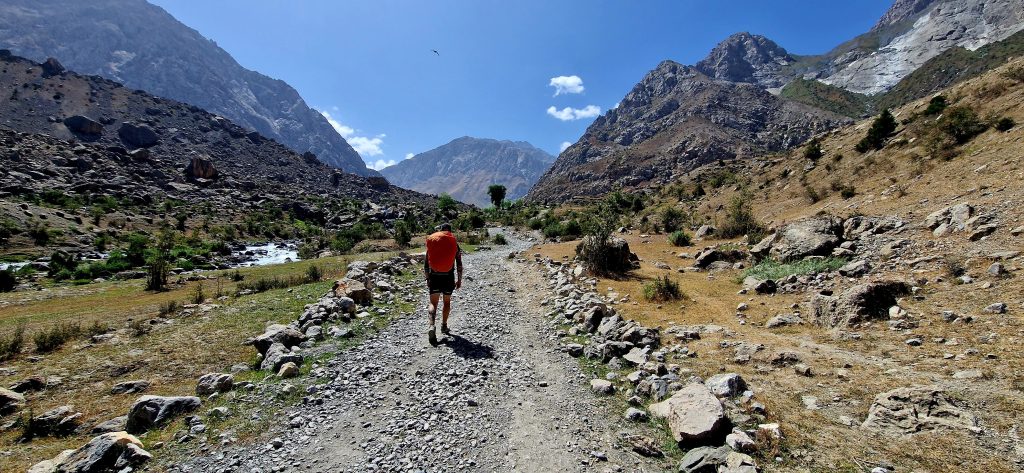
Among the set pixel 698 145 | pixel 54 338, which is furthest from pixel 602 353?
pixel 698 145

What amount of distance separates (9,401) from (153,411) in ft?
10.4

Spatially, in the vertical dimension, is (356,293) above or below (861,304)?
below

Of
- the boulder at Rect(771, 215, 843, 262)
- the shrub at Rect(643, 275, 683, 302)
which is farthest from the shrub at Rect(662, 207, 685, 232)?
the shrub at Rect(643, 275, 683, 302)

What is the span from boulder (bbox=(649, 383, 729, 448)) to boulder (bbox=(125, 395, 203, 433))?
809cm

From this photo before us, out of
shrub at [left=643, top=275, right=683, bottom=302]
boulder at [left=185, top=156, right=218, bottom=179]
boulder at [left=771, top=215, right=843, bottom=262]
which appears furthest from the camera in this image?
boulder at [left=185, top=156, right=218, bottom=179]

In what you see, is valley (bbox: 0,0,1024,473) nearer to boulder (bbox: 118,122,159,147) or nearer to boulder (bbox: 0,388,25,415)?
boulder (bbox: 0,388,25,415)

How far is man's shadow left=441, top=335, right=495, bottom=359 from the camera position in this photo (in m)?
9.95

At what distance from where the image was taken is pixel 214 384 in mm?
7883

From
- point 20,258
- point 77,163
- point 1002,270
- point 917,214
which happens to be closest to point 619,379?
point 1002,270

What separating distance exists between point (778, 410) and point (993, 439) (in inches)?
85.4

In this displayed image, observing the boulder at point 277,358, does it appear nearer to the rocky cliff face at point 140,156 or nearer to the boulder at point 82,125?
the rocky cliff face at point 140,156

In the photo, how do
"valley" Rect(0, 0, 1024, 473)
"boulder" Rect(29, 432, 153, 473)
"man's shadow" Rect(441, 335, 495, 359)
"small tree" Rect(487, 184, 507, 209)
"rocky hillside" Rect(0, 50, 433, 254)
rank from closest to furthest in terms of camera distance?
1. "boulder" Rect(29, 432, 153, 473)
2. "valley" Rect(0, 0, 1024, 473)
3. "man's shadow" Rect(441, 335, 495, 359)
4. "rocky hillside" Rect(0, 50, 433, 254)
5. "small tree" Rect(487, 184, 507, 209)

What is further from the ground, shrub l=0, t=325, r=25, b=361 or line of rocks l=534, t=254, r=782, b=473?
line of rocks l=534, t=254, r=782, b=473

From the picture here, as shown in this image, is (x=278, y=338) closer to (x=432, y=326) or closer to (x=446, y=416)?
(x=432, y=326)
